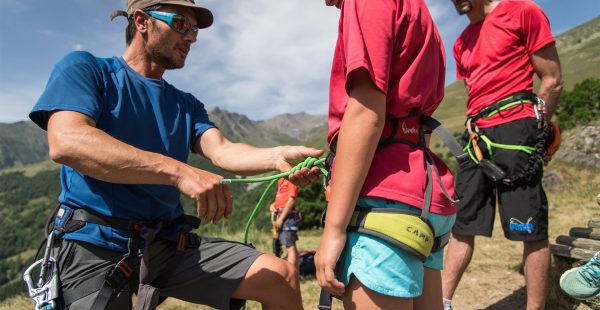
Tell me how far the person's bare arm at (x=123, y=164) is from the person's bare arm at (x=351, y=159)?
738mm

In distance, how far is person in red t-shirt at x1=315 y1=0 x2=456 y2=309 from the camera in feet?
5.20

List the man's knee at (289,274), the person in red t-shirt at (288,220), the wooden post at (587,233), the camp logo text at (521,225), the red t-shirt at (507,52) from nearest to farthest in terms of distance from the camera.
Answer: the man's knee at (289,274) < the camp logo text at (521,225) < the red t-shirt at (507,52) < the wooden post at (587,233) < the person in red t-shirt at (288,220)

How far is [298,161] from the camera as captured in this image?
9.45 ft

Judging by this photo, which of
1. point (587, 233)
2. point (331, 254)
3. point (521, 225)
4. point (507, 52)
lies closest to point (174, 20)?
point (331, 254)

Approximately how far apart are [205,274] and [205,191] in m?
0.90

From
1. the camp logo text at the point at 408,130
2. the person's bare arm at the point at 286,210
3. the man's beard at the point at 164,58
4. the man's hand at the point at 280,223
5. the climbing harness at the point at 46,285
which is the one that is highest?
the man's beard at the point at 164,58

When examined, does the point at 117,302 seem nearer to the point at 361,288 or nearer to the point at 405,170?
the point at 361,288

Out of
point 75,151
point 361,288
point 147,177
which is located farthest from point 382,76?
point 75,151

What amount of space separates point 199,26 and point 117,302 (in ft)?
7.36

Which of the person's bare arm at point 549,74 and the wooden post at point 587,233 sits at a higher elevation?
the person's bare arm at point 549,74

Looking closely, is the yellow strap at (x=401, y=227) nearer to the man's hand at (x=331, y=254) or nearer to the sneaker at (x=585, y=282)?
the man's hand at (x=331, y=254)

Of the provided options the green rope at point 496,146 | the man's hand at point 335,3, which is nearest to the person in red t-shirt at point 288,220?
the green rope at point 496,146

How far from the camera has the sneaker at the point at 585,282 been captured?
2.75m

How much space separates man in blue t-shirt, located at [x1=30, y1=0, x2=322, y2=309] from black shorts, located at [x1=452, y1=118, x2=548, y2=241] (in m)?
1.82
